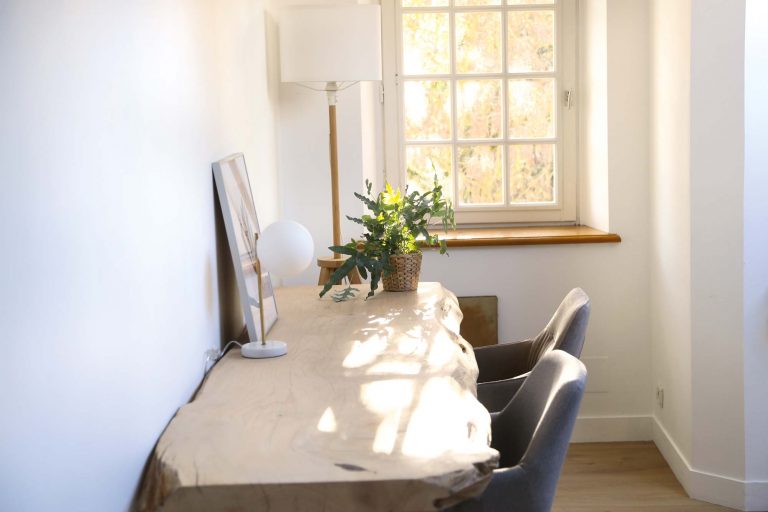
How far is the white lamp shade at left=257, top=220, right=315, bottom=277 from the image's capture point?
223cm

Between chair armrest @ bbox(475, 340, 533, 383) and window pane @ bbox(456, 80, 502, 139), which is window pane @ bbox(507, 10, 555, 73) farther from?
chair armrest @ bbox(475, 340, 533, 383)

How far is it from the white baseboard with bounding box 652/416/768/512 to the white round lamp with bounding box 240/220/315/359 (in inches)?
82.6

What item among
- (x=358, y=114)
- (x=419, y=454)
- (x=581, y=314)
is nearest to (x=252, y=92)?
(x=358, y=114)

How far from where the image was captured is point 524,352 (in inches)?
118

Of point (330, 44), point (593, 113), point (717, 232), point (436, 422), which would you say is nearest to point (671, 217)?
point (717, 232)

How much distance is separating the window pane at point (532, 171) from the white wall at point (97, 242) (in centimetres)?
268

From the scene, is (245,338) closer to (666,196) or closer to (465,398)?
(465,398)

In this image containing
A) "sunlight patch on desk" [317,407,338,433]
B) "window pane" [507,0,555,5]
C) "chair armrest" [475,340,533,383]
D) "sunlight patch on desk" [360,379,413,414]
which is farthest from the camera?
"window pane" [507,0,555,5]

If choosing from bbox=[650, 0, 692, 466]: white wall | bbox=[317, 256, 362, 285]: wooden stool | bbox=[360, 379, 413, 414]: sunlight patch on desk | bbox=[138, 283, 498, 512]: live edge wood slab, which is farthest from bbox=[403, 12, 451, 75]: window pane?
bbox=[360, 379, 413, 414]: sunlight patch on desk

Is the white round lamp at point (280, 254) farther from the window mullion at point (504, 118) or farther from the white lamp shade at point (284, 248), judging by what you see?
the window mullion at point (504, 118)

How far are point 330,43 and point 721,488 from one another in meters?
2.34

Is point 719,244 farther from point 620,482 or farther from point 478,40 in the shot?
point 478,40

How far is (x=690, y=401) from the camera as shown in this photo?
3590 millimetres

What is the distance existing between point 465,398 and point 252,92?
1779 millimetres
